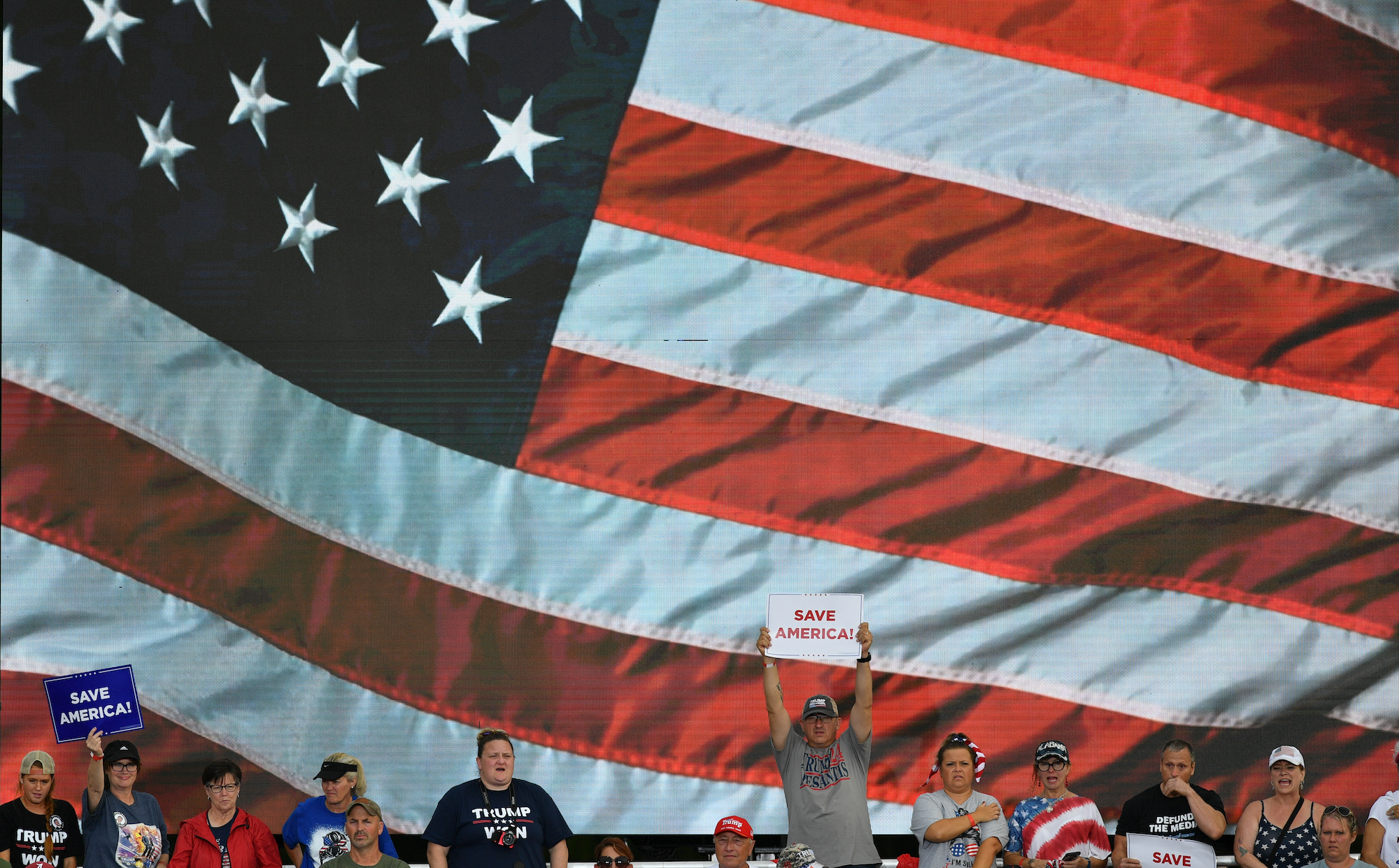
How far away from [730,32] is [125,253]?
3.03 m

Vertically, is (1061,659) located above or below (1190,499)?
below

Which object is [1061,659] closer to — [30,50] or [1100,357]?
[1100,357]

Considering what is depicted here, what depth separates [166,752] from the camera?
5902mm

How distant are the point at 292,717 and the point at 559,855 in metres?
1.76

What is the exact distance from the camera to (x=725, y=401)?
593 cm

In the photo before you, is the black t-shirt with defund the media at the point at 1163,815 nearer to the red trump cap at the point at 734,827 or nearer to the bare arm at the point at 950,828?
the bare arm at the point at 950,828

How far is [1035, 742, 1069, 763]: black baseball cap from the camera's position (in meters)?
5.01

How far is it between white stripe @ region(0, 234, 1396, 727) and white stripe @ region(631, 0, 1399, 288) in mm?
1751

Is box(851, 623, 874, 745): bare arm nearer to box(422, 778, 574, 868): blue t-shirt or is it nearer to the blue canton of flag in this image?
box(422, 778, 574, 868): blue t-shirt

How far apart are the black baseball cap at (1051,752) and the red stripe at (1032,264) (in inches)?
76.3

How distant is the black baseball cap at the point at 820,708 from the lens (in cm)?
503

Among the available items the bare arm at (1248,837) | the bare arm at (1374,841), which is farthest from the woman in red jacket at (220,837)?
the bare arm at (1374,841)

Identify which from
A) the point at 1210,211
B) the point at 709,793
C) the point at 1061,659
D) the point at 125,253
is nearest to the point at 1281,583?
the point at 1061,659

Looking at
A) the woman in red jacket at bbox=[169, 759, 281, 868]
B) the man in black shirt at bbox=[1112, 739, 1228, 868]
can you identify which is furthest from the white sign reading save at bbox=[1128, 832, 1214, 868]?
the woman in red jacket at bbox=[169, 759, 281, 868]
